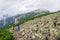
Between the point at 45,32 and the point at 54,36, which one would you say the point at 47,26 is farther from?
the point at 54,36

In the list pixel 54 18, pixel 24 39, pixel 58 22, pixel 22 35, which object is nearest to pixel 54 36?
pixel 58 22

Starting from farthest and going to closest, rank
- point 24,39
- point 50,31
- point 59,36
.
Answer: point 24,39 < point 50,31 < point 59,36

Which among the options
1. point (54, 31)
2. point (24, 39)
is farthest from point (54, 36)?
point (24, 39)

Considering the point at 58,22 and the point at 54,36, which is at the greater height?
the point at 58,22

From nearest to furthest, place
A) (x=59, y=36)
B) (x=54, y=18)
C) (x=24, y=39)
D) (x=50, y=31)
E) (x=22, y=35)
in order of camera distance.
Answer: (x=59, y=36) < (x=50, y=31) < (x=54, y=18) < (x=24, y=39) < (x=22, y=35)

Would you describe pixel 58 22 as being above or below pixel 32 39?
above

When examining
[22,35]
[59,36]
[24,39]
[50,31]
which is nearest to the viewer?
[59,36]

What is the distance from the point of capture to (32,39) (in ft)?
114

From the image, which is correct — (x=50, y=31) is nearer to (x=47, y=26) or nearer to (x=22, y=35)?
(x=47, y=26)

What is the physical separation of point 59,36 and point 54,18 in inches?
242

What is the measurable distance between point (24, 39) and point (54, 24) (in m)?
8.96

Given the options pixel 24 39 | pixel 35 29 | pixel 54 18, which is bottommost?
pixel 24 39

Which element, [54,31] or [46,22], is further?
[46,22]

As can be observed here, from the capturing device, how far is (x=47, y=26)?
107ft
